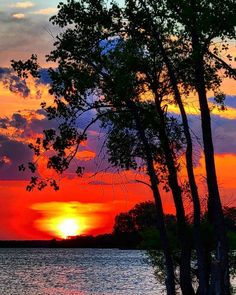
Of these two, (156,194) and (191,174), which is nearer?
(191,174)

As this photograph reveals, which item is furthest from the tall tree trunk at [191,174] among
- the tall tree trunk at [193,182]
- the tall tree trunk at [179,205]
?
Answer: the tall tree trunk at [179,205]

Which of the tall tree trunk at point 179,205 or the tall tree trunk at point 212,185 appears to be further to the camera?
the tall tree trunk at point 179,205

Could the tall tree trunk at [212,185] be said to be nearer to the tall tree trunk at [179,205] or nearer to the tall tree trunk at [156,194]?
the tall tree trunk at [156,194]

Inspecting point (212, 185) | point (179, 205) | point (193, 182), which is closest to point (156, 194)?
point (179, 205)

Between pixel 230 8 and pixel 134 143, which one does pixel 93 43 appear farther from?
pixel 230 8

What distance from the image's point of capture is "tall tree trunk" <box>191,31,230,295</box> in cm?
3212

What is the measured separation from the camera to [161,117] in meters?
38.7

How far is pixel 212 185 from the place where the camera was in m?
32.9

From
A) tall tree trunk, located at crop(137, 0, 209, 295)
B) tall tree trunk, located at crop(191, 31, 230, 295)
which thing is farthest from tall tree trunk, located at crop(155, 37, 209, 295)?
tall tree trunk, located at crop(191, 31, 230, 295)

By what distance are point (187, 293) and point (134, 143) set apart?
7746 mm

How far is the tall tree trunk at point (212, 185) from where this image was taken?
32.1m

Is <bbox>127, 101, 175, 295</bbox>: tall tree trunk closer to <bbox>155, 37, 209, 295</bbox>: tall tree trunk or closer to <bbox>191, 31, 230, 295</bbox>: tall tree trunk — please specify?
<bbox>155, 37, 209, 295</bbox>: tall tree trunk

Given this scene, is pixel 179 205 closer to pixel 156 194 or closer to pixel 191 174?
pixel 156 194

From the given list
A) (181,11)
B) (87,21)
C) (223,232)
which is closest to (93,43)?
(87,21)
